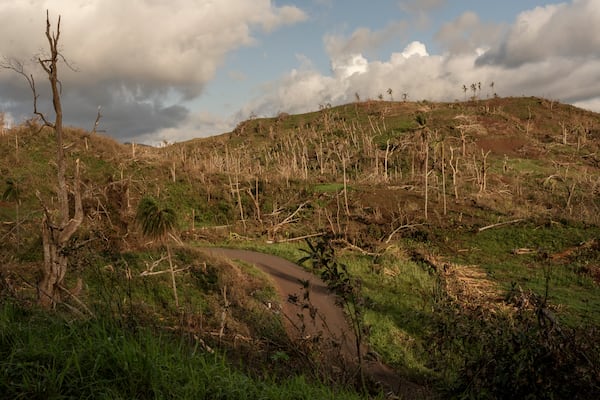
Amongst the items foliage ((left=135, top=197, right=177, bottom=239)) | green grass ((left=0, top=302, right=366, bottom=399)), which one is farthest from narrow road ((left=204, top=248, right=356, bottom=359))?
green grass ((left=0, top=302, right=366, bottom=399))

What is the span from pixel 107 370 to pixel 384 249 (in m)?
29.6

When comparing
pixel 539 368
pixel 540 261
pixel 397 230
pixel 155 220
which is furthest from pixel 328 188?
pixel 539 368

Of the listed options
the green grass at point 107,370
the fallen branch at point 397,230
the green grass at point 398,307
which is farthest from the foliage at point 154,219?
the fallen branch at point 397,230

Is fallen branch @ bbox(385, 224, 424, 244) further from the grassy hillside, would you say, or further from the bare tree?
the bare tree

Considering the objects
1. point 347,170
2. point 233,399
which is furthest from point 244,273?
point 347,170

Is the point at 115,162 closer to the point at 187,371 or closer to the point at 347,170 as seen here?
the point at 347,170

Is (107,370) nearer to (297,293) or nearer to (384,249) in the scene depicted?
(297,293)

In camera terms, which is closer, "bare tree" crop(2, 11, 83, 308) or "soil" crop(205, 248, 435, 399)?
"bare tree" crop(2, 11, 83, 308)

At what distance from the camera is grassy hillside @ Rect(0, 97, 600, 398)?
19.3 feet

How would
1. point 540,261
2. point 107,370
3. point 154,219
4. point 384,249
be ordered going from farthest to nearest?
point 384,249
point 540,261
point 154,219
point 107,370

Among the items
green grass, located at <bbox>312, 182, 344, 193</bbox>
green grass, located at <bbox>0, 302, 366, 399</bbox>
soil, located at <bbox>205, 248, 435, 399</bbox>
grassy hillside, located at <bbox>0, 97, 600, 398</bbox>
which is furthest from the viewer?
green grass, located at <bbox>312, 182, 344, 193</bbox>

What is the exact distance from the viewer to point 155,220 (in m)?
18.8

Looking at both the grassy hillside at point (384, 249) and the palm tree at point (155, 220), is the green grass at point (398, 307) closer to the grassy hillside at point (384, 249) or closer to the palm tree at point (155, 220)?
the grassy hillside at point (384, 249)

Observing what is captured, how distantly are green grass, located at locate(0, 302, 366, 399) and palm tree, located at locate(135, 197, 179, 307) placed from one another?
14.6 metres
